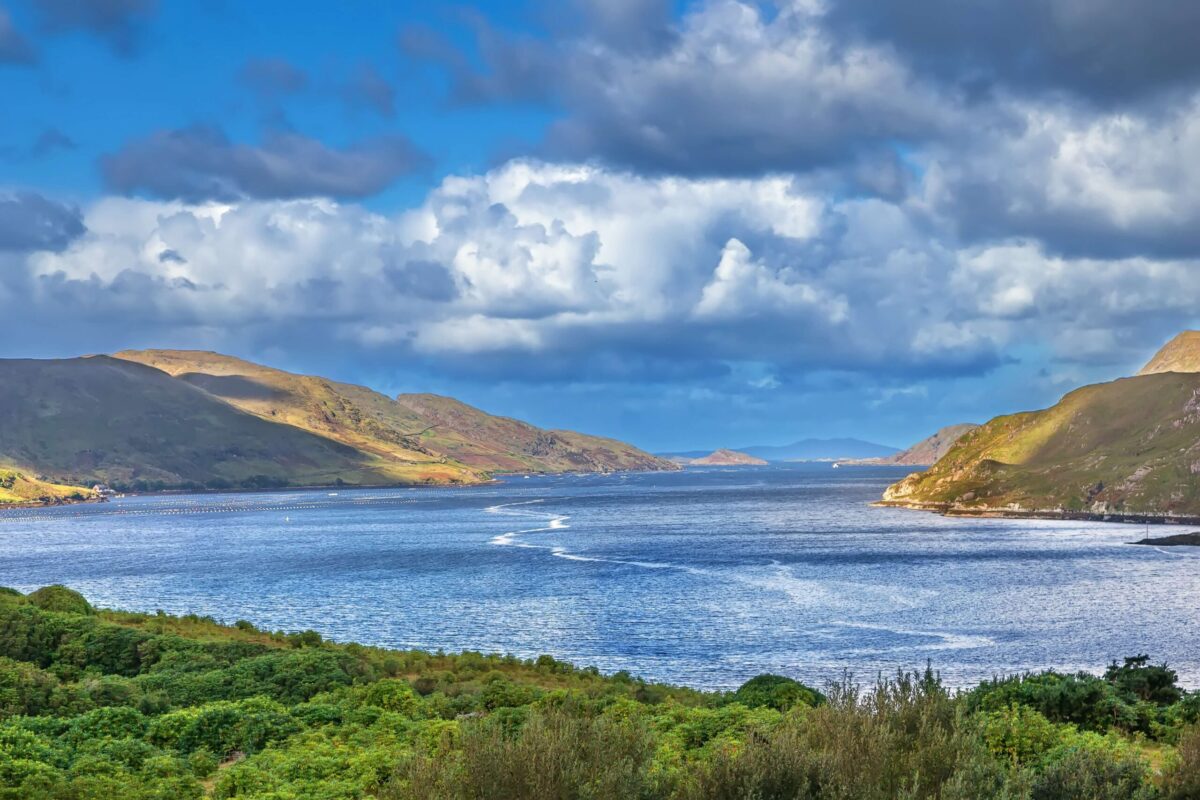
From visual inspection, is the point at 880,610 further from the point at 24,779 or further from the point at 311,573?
the point at 24,779

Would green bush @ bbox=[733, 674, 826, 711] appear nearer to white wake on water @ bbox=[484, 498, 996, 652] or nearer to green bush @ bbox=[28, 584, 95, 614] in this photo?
white wake on water @ bbox=[484, 498, 996, 652]

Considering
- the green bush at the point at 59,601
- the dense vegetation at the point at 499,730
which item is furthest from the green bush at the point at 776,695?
the green bush at the point at 59,601

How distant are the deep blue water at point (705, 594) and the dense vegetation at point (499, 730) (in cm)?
2312

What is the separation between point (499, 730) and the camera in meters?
15.3

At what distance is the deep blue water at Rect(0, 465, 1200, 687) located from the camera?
3000 inches

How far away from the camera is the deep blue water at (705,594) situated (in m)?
76.2

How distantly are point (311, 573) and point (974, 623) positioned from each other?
274 feet

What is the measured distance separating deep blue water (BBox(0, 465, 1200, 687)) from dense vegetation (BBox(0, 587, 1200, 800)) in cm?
2312

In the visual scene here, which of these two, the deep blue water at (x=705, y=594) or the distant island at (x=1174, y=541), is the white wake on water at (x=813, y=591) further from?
the distant island at (x=1174, y=541)

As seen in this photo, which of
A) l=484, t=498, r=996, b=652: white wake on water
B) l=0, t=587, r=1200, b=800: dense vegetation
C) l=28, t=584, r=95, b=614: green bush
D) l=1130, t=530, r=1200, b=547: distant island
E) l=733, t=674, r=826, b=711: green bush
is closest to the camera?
l=0, t=587, r=1200, b=800: dense vegetation

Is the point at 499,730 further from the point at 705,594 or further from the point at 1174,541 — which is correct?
the point at 1174,541

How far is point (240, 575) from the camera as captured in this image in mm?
134625

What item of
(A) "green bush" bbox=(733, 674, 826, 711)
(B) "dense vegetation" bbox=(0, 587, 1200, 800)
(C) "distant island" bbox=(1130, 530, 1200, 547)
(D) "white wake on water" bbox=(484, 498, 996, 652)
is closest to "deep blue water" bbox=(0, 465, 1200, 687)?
(D) "white wake on water" bbox=(484, 498, 996, 652)

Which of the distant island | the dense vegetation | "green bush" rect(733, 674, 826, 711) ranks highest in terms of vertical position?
the dense vegetation
